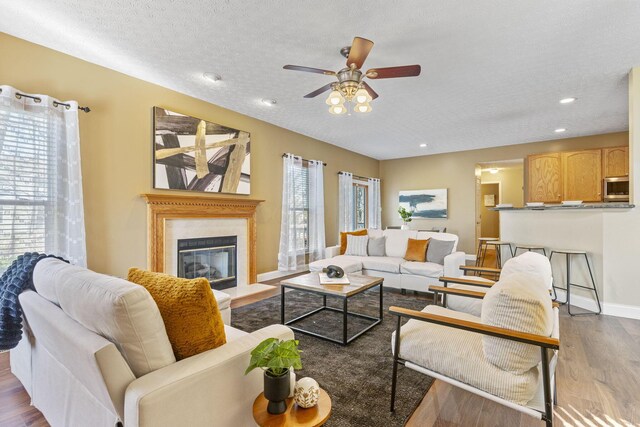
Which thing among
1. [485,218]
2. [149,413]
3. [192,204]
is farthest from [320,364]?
[485,218]

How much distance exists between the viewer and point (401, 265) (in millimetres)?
4309

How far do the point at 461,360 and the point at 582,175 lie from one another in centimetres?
610

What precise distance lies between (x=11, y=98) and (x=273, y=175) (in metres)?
3.28

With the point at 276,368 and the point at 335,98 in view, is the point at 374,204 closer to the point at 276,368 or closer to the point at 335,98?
the point at 335,98

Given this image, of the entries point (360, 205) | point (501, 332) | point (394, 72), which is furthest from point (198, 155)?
point (360, 205)

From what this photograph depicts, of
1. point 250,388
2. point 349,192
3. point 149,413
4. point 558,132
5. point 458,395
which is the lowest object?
point 458,395

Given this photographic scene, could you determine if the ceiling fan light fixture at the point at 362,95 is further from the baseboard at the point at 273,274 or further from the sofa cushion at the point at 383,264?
the baseboard at the point at 273,274

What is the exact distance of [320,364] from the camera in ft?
7.56

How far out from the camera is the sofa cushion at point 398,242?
16.0 ft

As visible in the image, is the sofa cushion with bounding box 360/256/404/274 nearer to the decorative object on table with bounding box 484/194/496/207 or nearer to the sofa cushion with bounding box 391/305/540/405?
the sofa cushion with bounding box 391/305/540/405

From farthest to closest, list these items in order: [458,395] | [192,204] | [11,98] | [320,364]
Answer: [192,204] → [11,98] → [320,364] → [458,395]

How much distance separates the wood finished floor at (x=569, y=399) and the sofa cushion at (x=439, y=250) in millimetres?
1796

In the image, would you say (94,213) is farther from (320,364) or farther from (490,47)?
(490,47)

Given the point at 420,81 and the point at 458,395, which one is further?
the point at 420,81
